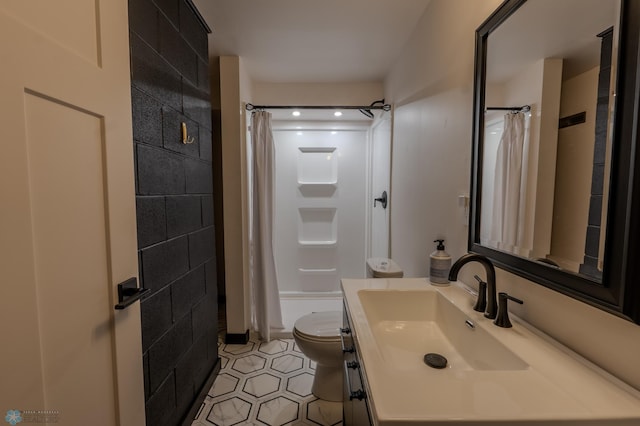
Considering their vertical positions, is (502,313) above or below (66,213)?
below

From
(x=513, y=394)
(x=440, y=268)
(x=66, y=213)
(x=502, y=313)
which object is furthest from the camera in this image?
(x=440, y=268)

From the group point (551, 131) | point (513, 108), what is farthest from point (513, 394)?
point (513, 108)

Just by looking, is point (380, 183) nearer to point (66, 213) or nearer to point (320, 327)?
point (320, 327)

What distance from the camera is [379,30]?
183cm

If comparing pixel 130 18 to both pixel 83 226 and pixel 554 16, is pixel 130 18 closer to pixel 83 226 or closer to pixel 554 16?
pixel 83 226

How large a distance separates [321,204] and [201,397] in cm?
210

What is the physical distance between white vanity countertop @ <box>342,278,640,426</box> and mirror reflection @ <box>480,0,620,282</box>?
22cm

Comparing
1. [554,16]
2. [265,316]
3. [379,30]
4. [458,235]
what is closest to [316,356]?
[265,316]

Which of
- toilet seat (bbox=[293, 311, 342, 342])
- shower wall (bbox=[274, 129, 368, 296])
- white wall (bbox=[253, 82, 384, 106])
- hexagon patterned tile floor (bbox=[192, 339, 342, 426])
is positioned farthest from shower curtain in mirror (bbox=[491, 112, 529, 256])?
shower wall (bbox=[274, 129, 368, 296])

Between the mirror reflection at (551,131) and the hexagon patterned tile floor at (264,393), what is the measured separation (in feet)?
4.52

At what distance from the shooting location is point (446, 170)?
137 centimetres

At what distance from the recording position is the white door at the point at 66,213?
0.57 meters

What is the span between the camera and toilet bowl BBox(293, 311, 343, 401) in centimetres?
164

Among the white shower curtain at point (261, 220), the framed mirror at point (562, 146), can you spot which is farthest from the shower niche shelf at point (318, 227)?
the framed mirror at point (562, 146)
